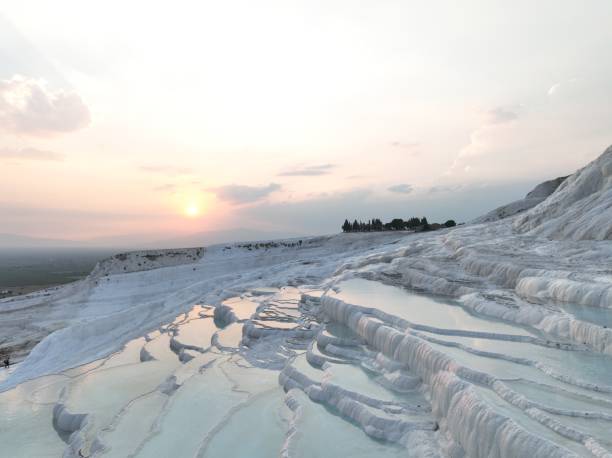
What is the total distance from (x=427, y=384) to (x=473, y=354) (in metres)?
1.14

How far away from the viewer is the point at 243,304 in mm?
21688

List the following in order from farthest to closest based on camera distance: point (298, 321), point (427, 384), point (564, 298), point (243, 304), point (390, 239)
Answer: point (390, 239), point (243, 304), point (298, 321), point (564, 298), point (427, 384)

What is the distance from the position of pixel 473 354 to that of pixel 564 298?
17.4 feet

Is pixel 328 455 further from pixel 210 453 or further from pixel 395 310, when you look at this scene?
pixel 395 310

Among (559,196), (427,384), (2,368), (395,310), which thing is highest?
(559,196)

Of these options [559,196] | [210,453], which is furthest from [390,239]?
[210,453]

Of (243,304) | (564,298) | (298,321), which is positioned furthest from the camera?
(243,304)

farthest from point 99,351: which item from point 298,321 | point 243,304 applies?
point 298,321

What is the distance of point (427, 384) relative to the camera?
28.9 ft

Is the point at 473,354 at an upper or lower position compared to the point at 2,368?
upper

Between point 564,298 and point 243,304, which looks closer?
point 564,298

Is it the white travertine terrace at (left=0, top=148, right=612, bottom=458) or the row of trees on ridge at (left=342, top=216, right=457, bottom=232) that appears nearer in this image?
the white travertine terrace at (left=0, top=148, right=612, bottom=458)

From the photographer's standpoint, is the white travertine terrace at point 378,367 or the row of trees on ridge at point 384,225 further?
the row of trees on ridge at point 384,225

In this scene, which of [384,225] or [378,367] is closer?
[378,367]
